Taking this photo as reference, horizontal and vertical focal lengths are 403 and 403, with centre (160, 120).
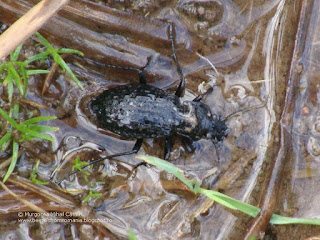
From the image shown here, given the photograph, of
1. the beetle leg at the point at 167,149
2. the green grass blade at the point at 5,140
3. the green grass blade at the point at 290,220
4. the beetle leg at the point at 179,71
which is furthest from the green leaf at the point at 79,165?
the green grass blade at the point at 290,220

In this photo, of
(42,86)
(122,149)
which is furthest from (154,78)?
(42,86)

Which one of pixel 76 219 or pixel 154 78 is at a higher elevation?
pixel 154 78

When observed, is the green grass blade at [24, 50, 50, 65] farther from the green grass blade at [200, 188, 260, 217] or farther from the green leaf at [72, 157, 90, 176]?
the green grass blade at [200, 188, 260, 217]

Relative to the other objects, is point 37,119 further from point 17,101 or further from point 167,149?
point 167,149

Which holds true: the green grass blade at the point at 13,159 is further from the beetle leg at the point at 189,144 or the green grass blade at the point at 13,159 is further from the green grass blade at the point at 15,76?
the beetle leg at the point at 189,144

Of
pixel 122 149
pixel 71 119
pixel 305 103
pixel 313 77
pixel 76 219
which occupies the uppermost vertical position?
pixel 313 77

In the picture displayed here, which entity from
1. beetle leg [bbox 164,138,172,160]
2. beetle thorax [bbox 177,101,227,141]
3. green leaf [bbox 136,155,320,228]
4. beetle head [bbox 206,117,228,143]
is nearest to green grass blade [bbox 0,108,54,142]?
green leaf [bbox 136,155,320,228]

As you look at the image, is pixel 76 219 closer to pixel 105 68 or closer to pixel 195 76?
pixel 105 68
